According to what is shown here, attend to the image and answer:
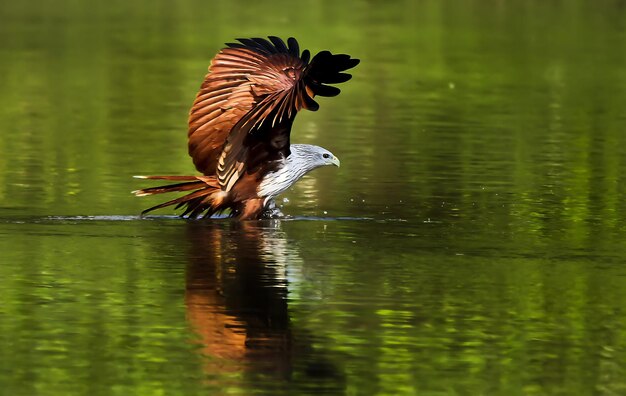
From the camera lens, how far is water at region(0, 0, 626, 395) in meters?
8.22

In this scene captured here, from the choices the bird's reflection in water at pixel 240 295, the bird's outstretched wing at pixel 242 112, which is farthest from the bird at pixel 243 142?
the bird's reflection in water at pixel 240 295

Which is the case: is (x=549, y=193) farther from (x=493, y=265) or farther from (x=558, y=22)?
(x=558, y=22)

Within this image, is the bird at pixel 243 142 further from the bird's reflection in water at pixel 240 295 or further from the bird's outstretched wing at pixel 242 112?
the bird's reflection in water at pixel 240 295

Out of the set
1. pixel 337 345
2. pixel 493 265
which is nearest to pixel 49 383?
pixel 337 345

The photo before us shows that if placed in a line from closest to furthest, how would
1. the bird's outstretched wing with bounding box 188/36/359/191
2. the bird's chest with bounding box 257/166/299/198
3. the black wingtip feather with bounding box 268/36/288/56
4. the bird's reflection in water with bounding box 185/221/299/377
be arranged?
the bird's reflection in water with bounding box 185/221/299/377, the bird's outstretched wing with bounding box 188/36/359/191, the bird's chest with bounding box 257/166/299/198, the black wingtip feather with bounding box 268/36/288/56

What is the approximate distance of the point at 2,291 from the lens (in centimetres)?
972

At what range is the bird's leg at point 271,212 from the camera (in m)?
12.3

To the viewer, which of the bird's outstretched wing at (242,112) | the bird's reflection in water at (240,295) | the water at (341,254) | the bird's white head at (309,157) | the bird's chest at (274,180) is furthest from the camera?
the bird's white head at (309,157)

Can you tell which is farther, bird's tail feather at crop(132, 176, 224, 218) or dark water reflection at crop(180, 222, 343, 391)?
bird's tail feather at crop(132, 176, 224, 218)

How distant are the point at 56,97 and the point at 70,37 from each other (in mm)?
7959

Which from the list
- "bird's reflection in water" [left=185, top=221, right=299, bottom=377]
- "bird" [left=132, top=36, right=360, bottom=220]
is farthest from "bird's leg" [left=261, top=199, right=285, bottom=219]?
"bird's reflection in water" [left=185, top=221, right=299, bottom=377]

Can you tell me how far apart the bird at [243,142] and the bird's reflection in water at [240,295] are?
19 centimetres

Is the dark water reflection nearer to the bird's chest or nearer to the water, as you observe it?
the water

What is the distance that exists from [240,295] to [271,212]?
106 inches
